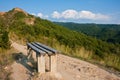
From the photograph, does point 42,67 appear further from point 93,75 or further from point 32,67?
point 93,75

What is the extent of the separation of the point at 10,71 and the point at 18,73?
1.15ft

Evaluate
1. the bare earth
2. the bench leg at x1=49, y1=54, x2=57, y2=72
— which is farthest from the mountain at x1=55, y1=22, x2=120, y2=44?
the bench leg at x1=49, y1=54, x2=57, y2=72

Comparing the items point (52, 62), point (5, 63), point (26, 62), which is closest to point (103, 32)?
point (26, 62)

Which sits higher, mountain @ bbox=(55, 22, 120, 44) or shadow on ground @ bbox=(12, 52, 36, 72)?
shadow on ground @ bbox=(12, 52, 36, 72)

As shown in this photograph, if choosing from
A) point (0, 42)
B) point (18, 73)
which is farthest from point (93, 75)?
point (0, 42)

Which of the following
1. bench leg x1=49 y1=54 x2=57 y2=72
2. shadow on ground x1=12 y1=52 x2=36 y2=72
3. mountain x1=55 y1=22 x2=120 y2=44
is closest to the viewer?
bench leg x1=49 y1=54 x2=57 y2=72

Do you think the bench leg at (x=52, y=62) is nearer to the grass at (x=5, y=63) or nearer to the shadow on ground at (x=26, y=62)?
the shadow on ground at (x=26, y=62)

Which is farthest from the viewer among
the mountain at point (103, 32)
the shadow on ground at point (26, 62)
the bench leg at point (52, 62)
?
the mountain at point (103, 32)

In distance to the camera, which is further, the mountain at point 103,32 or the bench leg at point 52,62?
the mountain at point 103,32

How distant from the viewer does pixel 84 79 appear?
21.4 feet

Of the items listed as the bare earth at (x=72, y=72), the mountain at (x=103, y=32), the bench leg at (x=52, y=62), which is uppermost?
the bench leg at (x=52, y=62)

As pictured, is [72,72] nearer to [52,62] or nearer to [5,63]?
[52,62]

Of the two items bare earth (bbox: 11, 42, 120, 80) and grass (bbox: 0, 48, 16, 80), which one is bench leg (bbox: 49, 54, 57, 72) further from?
grass (bbox: 0, 48, 16, 80)

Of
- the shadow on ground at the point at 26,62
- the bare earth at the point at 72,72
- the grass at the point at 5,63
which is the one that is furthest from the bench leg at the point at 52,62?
the grass at the point at 5,63
